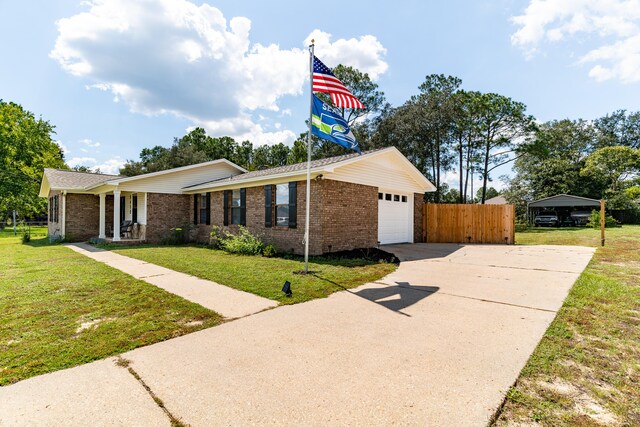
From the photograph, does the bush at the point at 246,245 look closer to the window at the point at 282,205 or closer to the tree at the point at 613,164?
the window at the point at 282,205

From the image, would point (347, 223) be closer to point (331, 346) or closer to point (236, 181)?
point (236, 181)

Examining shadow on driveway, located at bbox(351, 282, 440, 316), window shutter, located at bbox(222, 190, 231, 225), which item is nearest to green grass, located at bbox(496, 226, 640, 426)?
shadow on driveway, located at bbox(351, 282, 440, 316)

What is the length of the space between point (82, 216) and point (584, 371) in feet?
67.5

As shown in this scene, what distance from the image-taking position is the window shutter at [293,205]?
1016cm

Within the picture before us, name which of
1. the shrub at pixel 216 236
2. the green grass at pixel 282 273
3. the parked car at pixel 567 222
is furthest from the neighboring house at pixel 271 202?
the parked car at pixel 567 222

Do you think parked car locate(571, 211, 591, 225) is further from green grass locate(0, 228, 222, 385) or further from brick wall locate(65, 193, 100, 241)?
brick wall locate(65, 193, 100, 241)

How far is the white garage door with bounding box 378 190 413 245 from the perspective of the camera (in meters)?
12.9

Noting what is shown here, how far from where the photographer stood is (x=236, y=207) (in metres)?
13.0

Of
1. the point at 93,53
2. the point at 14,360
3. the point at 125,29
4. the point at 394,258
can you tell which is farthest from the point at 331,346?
the point at 93,53

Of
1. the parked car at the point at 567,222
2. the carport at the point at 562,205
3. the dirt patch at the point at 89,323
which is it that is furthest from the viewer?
the parked car at the point at 567,222

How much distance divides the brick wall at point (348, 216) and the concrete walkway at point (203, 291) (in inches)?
173

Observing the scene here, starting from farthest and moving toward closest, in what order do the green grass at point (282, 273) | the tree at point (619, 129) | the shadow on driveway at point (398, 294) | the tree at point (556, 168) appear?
the tree at point (619, 129)
the tree at point (556, 168)
the green grass at point (282, 273)
the shadow on driveway at point (398, 294)

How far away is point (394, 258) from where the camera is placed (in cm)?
902

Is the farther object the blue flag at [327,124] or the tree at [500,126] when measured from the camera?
the tree at [500,126]
